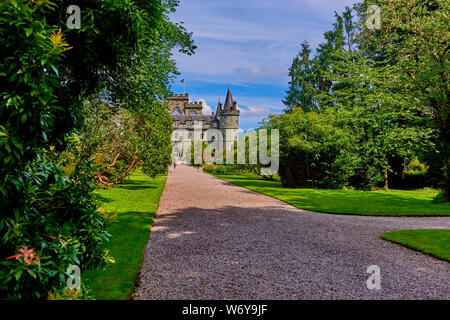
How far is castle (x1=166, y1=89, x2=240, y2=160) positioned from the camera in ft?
262

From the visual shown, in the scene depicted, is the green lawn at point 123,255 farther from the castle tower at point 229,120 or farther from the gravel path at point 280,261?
the castle tower at point 229,120

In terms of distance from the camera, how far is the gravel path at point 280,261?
4188mm

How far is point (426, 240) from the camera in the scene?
7086mm

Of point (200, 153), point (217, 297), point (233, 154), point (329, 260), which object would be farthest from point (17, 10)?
point (200, 153)

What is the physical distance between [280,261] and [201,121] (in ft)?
269

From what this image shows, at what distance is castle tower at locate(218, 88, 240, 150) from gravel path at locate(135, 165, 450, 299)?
232 ft

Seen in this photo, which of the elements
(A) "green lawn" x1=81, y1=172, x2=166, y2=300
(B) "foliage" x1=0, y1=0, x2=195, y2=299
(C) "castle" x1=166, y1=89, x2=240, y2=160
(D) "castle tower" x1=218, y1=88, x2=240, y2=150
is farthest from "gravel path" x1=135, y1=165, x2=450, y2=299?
(D) "castle tower" x1=218, y1=88, x2=240, y2=150

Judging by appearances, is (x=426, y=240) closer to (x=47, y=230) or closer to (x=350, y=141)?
(x=47, y=230)

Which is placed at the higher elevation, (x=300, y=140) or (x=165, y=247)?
(x=300, y=140)

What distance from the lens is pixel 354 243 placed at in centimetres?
680

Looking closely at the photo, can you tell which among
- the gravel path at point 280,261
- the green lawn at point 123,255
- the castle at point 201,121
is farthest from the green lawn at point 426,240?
the castle at point 201,121

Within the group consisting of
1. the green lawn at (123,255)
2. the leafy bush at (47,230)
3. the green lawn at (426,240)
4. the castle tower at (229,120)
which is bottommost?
the green lawn at (426,240)

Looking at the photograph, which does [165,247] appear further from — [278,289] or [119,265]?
[278,289]
